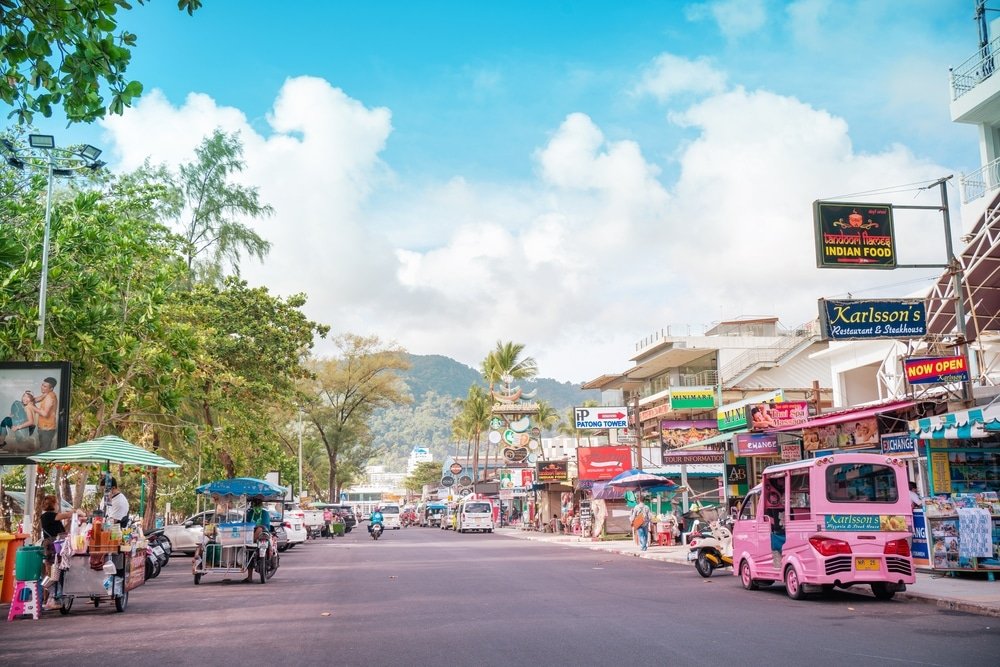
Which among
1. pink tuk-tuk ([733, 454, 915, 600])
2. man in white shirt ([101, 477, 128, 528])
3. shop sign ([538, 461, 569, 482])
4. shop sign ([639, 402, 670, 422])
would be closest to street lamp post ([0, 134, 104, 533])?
man in white shirt ([101, 477, 128, 528])

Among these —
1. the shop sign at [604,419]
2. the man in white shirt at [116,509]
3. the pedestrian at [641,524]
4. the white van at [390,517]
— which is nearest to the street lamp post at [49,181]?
the man in white shirt at [116,509]

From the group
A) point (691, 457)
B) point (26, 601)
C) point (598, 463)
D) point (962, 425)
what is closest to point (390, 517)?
point (598, 463)

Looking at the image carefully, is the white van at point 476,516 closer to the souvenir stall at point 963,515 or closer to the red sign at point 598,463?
the red sign at point 598,463

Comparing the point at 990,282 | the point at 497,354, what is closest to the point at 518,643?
the point at 990,282

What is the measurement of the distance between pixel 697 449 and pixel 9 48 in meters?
29.5

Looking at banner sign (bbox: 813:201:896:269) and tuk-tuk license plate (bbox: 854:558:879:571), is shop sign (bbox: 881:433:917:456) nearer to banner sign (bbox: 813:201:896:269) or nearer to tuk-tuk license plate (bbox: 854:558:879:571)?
banner sign (bbox: 813:201:896:269)

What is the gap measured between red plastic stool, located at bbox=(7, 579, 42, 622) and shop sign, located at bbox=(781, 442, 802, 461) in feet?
63.8

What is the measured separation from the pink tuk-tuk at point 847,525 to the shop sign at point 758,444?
1187 centimetres

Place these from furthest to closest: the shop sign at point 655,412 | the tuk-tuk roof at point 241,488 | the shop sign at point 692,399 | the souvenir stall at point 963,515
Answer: the shop sign at point 655,412
the shop sign at point 692,399
the tuk-tuk roof at point 241,488
the souvenir stall at point 963,515

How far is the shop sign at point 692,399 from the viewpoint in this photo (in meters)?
47.8

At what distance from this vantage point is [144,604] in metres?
15.5

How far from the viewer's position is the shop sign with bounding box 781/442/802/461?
1000 inches

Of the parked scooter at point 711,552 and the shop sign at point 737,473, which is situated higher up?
the shop sign at point 737,473

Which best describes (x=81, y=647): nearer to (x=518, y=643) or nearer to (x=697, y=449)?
(x=518, y=643)
